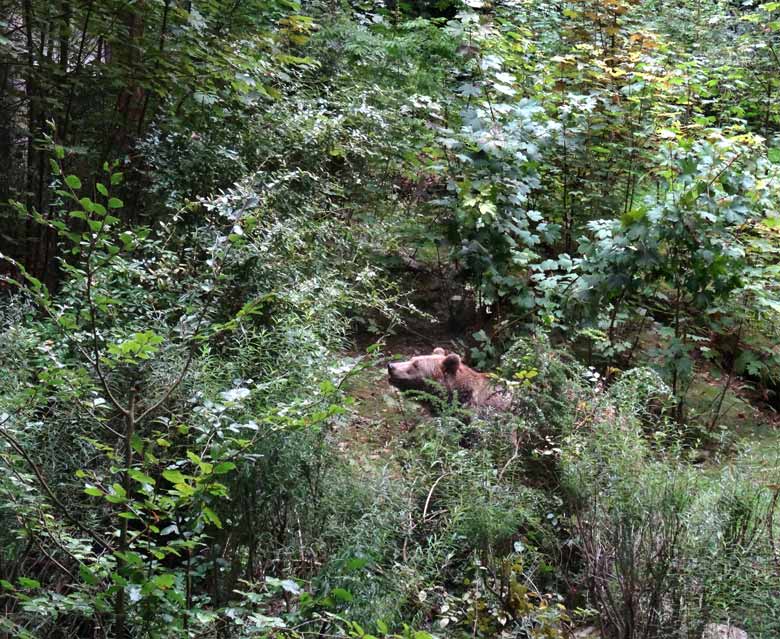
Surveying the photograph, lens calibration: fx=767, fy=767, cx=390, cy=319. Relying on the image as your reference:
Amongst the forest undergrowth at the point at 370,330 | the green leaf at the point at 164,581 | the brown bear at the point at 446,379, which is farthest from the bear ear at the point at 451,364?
the green leaf at the point at 164,581

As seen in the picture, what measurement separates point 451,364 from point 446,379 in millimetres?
109

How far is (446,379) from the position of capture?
16.8ft

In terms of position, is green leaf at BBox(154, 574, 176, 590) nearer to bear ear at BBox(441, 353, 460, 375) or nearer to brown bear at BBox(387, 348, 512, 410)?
brown bear at BBox(387, 348, 512, 410)

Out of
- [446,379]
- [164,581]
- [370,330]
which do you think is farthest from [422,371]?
[164,581]

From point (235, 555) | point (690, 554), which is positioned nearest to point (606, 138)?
point (690, 554)

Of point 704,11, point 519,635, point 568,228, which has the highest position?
point 704,11

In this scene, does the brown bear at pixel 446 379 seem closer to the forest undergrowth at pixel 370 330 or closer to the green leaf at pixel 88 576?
the forest undergrowth at pixel 370 330

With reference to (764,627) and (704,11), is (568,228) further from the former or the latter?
(704,11)

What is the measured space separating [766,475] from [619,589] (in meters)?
1.17

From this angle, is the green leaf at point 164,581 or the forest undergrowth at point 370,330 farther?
the forest undergrowth at point 370,330

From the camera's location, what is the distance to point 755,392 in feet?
A: 21.6

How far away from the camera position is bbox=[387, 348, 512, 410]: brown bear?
5.07 meters

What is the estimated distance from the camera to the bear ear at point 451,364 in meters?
5.08

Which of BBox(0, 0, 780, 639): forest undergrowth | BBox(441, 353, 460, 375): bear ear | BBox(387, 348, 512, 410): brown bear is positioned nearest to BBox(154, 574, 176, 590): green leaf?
BBox(0, 0, 780, 639): forest undergrowth
